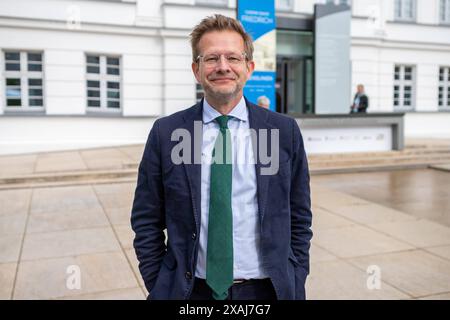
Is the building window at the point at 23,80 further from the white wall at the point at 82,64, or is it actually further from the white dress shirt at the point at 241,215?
the white dress shirt at the point at 241,215

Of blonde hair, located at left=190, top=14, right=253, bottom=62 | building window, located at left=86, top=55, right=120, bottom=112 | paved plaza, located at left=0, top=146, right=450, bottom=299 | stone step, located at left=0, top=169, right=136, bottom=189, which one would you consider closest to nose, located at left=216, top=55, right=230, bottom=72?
blonde hair, located at left=190, top=14, right=253, bottom=62

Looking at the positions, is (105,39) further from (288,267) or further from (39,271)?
(288,267)

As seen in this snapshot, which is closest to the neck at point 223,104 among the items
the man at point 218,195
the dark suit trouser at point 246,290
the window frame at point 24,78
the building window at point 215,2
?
the man at point 218,195

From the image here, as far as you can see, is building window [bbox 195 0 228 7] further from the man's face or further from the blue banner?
the man's face

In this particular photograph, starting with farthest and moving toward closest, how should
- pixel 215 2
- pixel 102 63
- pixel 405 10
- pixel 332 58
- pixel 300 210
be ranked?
pixel 405 10
pixel 332 58
pixel 215 2
pixel 102 63
pixel 300 210

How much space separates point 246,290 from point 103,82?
1428 cm

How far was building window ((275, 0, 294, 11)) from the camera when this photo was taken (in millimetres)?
17730

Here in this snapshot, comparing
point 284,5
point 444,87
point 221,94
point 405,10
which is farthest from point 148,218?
point 444,87

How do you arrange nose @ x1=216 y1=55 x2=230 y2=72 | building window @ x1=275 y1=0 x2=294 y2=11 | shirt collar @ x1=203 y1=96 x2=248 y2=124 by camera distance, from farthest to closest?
building window @ x1=275 y1=0 x2=294 y2=11
shirt collar @ x1=203 y1=96 x2=248 y2=124
nose @ x1=216 y1=55 x2=230 y2=72

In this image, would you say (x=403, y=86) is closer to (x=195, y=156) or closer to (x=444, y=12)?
(x=444, y=12)

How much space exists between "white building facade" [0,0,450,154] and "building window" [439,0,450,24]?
3572 millimetres

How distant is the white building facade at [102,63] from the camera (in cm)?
1387

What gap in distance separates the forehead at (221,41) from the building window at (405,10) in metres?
19.7

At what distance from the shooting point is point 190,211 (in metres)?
1.98
